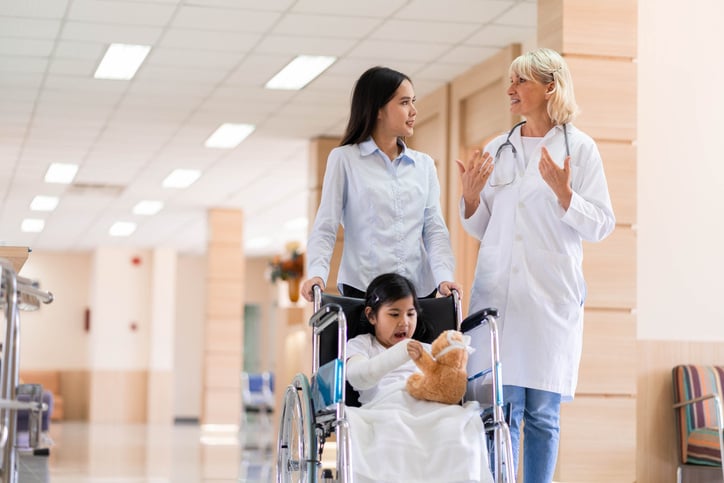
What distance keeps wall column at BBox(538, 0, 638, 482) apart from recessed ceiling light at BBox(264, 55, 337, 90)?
2.73 m

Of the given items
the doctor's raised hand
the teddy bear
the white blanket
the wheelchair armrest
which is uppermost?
the doctor's raised hand

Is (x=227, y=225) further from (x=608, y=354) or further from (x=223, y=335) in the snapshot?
(x=608, y=354)

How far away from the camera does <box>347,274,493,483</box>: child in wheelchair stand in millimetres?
3061

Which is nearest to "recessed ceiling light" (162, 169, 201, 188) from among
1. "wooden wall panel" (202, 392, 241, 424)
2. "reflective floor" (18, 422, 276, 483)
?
"wooden wall panel" (202, 392, 241, 424)

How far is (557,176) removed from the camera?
11.2ft

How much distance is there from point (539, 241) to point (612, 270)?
235 centimetres

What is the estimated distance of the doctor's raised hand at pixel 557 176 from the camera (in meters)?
3.40

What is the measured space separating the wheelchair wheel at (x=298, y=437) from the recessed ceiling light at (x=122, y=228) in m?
13.4

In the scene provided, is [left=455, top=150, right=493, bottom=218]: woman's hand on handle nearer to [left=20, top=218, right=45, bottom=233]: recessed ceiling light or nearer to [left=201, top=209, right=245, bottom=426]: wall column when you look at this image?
[left=201, top=209, right=245, bottom=426]: wall column

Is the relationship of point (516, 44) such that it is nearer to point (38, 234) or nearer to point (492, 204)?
point (492, 204)

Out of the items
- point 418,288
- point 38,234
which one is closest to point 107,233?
point 38,234

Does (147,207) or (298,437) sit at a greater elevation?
(147,207)

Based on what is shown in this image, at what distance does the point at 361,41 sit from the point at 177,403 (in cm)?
1455

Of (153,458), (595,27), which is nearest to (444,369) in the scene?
(595,27)
